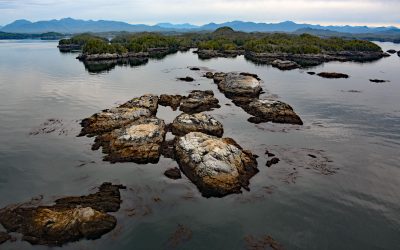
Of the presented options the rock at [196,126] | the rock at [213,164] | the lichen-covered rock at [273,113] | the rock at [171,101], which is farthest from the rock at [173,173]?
the rock at [171,101]

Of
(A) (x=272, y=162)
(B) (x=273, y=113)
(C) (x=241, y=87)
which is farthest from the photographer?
(C) (x=241, y=87)

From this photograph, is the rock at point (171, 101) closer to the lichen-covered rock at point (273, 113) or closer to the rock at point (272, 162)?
the lichen-covered rock at point (273, 113)

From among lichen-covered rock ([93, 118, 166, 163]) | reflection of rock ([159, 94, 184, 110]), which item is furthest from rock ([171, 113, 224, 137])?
reflection of rock ([159, 94, 184, 110])

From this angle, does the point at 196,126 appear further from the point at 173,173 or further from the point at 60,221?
the point at 60,221

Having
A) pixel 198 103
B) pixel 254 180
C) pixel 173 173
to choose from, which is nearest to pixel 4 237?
pixel 173 173

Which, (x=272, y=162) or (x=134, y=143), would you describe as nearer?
(x=272, y=162)
